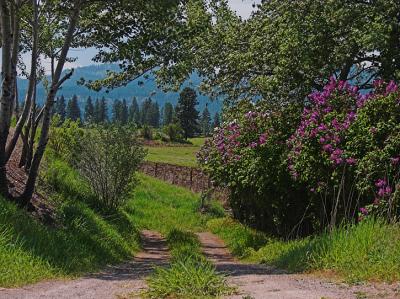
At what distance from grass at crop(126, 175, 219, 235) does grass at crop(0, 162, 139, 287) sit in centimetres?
583

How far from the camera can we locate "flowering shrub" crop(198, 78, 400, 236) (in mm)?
8797

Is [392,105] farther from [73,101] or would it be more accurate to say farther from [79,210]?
[73,101]

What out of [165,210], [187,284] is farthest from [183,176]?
[187,284]

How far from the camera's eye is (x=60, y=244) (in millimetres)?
8492

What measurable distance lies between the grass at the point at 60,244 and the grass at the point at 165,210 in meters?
5.83

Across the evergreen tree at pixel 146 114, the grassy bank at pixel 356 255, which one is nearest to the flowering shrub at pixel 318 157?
the grassy bank at pixel 356 255

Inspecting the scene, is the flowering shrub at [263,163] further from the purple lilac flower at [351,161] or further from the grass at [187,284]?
the grass at [187,284]

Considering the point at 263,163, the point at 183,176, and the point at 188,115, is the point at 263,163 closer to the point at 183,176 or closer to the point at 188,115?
the point at 183,176

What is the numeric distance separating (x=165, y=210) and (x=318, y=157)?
44.8ft

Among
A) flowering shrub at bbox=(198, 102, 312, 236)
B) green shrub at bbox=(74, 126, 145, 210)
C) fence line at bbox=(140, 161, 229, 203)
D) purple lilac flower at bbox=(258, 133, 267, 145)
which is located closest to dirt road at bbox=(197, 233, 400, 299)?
flowering shrub at bbox=(198, 102, 312, 236)

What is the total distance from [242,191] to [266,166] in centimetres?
265

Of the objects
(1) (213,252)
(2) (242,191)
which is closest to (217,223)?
(2) (242,191)

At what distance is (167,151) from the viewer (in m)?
Answer: 67.5

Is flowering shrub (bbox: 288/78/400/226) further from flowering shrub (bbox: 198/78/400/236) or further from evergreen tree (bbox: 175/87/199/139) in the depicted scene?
evergreen tree (bbox: 175/87/199/139)
